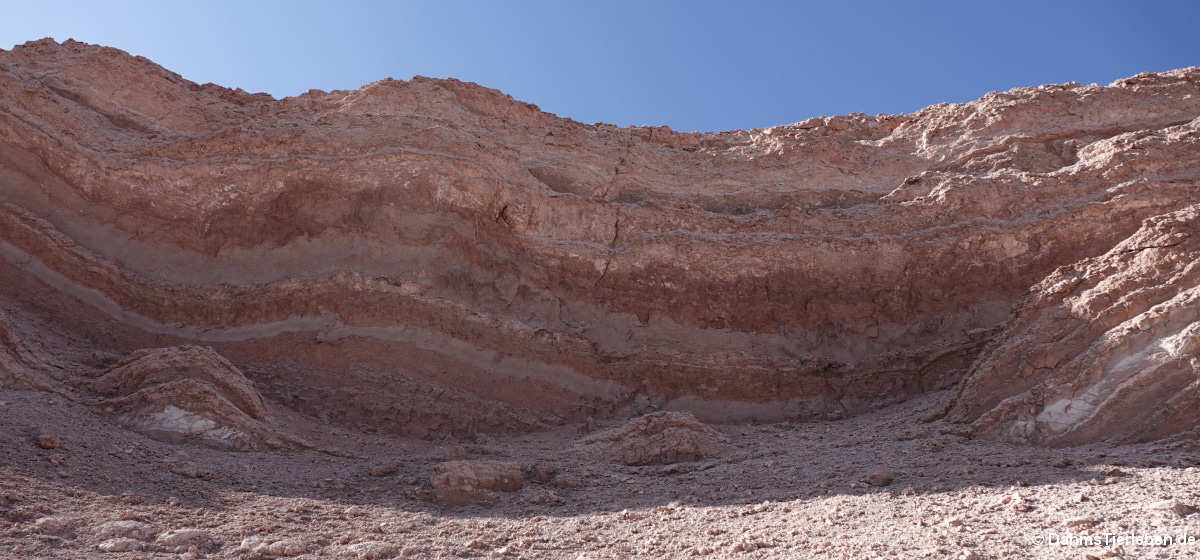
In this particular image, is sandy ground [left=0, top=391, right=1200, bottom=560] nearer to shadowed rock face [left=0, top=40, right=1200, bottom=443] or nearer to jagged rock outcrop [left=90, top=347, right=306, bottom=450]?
jagged rock outcrop [left=90, top=347, right=306, bottom=450]

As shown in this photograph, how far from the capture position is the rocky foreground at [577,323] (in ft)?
22.9

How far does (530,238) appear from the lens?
537 inches

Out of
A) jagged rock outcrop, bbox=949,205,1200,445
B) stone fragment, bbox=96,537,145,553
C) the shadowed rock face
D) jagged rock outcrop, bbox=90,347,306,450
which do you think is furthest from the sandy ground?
the shadowed rock face

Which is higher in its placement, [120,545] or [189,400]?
[189,400]

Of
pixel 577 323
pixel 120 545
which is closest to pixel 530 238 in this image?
pixel 577 323

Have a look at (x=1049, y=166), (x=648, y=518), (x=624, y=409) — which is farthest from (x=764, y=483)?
(x=1049, y=166)

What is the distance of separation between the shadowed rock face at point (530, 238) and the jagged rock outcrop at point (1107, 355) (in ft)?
7.27

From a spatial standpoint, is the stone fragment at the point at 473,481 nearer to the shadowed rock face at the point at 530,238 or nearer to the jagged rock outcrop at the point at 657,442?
the jagged rock outcrop at the point at 657,442

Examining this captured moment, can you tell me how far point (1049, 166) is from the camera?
14070 millimetres

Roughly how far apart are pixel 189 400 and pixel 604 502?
15.4 feet

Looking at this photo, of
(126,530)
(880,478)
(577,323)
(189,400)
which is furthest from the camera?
(577,323)

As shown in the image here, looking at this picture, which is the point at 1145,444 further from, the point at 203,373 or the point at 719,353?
the point at 203,373

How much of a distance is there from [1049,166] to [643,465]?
9.09 metres

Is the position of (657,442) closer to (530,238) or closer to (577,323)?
(577,323)
